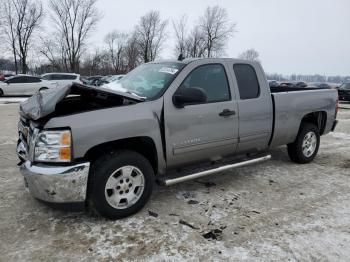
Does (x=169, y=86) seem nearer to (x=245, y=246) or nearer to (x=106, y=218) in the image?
(x=106, y=218)

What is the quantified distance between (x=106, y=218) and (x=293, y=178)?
310 centimetres

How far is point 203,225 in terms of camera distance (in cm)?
339

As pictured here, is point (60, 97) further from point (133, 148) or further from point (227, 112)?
point (227, 112)

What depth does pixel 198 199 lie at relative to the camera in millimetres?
4098

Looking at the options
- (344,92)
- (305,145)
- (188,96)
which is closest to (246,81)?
(188,96)

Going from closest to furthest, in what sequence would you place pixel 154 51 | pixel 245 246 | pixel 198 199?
1. pixel 245 246
2. pixel 198 199
3. pixel 154 51

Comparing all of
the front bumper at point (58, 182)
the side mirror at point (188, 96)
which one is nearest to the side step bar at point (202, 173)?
the side mirror at point (188, 96)

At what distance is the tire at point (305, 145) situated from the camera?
557cm

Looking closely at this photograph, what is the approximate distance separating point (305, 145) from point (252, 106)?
189 centimetres

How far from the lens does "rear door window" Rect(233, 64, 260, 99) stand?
4.48 meters

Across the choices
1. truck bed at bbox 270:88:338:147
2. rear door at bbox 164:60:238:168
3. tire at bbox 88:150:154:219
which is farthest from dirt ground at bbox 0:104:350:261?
truck bed at bbox 270:88:338:147

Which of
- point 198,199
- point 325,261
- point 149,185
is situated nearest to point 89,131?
point 149,185

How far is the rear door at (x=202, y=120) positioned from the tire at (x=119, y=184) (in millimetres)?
427

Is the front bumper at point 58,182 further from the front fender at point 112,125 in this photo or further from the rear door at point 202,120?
the rear door at point 202,120
